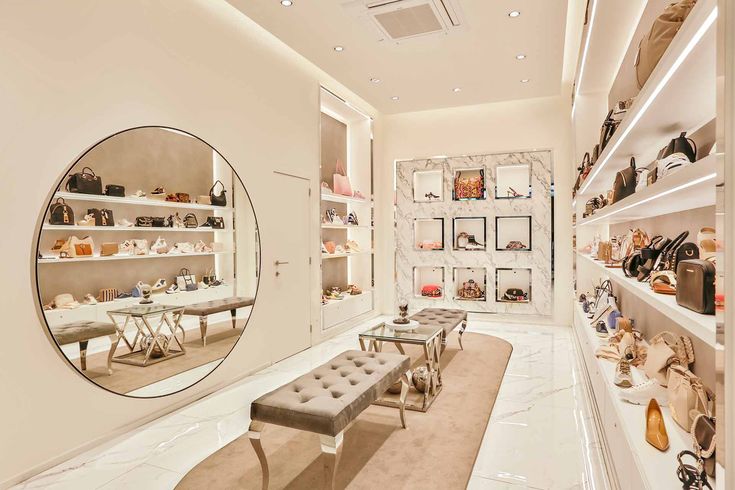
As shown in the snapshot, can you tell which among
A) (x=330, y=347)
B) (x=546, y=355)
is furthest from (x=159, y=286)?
(x=546, y=355)

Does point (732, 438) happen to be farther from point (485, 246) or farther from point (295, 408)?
point (485, 246)

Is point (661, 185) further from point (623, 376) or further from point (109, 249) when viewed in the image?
point (109, 249)

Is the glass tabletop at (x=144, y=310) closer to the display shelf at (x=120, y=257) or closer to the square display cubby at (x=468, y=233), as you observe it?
the display shelf at (x=120, y=257)

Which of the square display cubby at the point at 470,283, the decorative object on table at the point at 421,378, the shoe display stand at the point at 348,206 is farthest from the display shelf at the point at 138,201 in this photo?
the square display cubby at the point at 470,283

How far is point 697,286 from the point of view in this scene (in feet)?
4.19

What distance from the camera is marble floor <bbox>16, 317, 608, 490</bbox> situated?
2.19m

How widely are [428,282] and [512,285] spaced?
127cm

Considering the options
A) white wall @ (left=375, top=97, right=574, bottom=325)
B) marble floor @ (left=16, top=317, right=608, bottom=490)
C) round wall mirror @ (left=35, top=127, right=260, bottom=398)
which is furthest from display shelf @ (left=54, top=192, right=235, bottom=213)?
white wall @ (left=375, top=97, right=574, bottom=325)

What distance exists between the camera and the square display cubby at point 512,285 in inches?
242

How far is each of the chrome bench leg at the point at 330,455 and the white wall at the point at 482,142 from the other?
484cm

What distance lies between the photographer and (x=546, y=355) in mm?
4453

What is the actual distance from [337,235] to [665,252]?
4.45 meters

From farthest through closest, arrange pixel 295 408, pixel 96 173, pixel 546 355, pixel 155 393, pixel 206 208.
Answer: pixel 546 355 → pixel 206 208 → pixel 155 393 → pixel 96 173 → pixel 295 408

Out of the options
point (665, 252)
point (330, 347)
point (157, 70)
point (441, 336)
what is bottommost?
point (330, 347)
